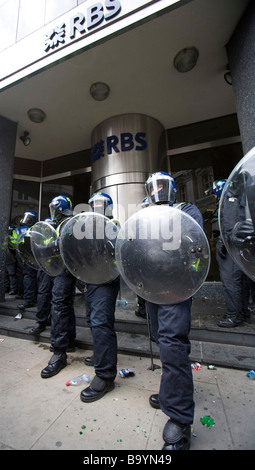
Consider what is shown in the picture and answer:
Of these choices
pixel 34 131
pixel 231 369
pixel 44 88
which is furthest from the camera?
pixel 34 131

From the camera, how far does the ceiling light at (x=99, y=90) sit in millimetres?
4379

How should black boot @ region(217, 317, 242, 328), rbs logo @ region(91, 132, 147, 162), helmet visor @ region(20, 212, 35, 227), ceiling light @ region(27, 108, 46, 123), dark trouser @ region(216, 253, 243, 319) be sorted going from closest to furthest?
black boot @ region(217, 317, 242, 328) < dark trouser @ region(216, 253, 243, 319) < helmet visor @ region(20, 212, 35, 227) < rbs logo @ region(91, 132, 147, 162) < ceiling light @ region(27, 108, 46, 123)

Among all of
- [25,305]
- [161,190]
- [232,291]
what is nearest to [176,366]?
[161,190]

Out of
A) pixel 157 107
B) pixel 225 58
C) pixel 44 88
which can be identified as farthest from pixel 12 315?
pixel 225 58

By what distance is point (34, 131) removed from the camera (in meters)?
5.93

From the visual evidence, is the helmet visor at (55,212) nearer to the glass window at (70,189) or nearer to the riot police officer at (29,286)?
the riot police officer at (29,286)

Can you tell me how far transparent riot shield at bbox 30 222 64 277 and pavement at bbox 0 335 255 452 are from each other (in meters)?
1.12

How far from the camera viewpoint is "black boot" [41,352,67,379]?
2270 millimetres

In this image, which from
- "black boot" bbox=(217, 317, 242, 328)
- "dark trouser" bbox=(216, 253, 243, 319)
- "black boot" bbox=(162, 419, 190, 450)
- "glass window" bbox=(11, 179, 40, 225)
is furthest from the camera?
"glass window" bbox=(11, 179, 40, 225)

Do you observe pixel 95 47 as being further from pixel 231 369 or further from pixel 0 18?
pixel 231 369

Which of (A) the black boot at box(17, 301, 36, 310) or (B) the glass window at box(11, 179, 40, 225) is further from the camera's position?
(B) the glass window at box(11, 179, 40, 225)

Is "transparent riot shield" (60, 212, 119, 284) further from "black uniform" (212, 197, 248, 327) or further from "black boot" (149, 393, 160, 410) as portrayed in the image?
"black uniform" (212, 197, 248, 327)

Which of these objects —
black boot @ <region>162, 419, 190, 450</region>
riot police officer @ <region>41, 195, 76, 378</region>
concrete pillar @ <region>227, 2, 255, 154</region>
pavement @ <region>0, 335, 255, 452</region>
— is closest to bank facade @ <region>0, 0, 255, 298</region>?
concrete pillar @ <region>227, 2, 255, 154</region>
